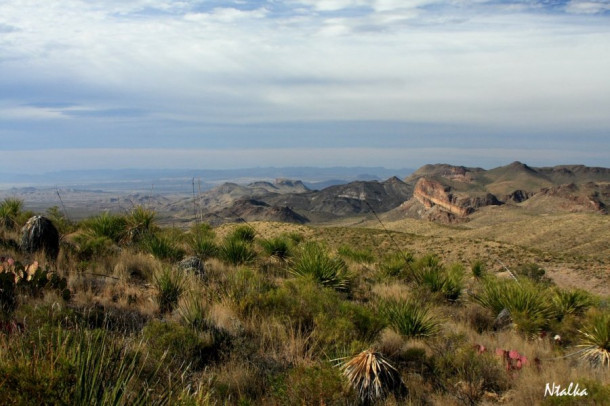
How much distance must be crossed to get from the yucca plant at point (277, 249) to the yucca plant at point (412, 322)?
6.70m

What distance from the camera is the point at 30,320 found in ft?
17.7

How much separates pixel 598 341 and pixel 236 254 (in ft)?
28.0

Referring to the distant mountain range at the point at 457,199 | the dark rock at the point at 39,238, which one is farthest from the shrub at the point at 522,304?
the distant mountain range at the point at 457,199

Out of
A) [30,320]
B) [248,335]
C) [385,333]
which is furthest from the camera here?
[385,333]

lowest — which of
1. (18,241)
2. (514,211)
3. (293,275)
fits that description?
(514,211)

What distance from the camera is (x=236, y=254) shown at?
41.2ft

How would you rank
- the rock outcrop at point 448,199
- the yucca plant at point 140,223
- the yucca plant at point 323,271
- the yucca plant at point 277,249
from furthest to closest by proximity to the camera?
the rock outcrop at point 448,199 < the yucca plant at point 277,249 < the yucca plant at point 140,223 < the yucca plant at point 323,271

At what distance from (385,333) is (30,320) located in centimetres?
485

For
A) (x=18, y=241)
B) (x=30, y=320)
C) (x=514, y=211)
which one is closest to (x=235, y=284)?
(x=30, y=320)

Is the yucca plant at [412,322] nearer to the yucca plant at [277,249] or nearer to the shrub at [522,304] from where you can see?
the shrub at [522,304]

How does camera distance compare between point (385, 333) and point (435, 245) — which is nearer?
point (385, 333)

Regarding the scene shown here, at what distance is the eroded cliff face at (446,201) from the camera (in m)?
112

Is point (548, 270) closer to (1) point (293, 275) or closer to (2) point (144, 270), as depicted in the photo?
(1) point (293, 275)

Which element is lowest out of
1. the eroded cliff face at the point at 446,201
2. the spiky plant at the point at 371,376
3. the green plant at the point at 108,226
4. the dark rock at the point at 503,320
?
the eroded cliff face at the point at 446,201
